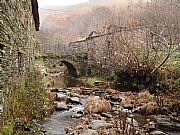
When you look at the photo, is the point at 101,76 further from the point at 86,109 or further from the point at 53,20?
the point at 53,20

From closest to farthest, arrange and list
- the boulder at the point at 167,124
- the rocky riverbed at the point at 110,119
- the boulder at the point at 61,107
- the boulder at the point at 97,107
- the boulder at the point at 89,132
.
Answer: the boulder at the point at 89,132
the rocky riverbed at the point at 110,119
the boulder at the point at 167,124
the boulder at the point at 97,107
the boulder at the point at 61,107

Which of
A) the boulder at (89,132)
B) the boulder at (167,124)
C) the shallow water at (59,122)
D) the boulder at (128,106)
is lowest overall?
the boulder at (167,124)

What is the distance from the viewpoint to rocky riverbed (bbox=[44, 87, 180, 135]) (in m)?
8.49

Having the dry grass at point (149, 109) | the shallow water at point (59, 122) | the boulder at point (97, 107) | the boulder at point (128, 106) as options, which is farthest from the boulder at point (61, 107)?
the dry grass at point (149, 109)

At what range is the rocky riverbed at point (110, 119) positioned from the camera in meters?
8.49

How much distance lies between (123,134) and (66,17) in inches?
2398

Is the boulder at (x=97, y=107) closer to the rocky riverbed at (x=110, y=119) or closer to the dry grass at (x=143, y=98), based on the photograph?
the rocky riverbed at (x=110, y=119)

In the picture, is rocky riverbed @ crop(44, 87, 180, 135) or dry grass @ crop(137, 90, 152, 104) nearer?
rocky riverbed @ crop(44, 87, 180, 135)

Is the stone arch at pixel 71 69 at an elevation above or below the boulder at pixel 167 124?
above

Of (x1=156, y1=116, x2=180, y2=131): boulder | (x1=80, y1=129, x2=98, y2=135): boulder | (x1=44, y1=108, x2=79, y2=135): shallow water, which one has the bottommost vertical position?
(x1=156, y1=116, x2=180, y2=131): boulder

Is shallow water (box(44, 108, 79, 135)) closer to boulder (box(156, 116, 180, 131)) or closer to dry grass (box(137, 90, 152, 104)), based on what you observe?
boulder (box(156, 116, 180, 131))

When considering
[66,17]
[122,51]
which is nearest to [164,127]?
[122,51]

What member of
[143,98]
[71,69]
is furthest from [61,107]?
[71,69]

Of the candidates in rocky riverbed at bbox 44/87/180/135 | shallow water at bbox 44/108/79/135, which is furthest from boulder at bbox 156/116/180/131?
shallow water at bbox 44/108/79/135
